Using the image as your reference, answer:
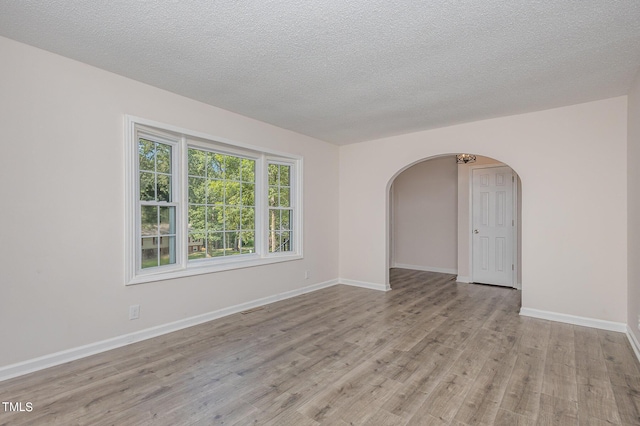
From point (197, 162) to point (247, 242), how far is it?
4.46 feet

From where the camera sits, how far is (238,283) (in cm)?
418

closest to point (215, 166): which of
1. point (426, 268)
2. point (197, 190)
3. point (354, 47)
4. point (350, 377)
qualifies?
point (197, 190)

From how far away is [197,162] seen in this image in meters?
3.93

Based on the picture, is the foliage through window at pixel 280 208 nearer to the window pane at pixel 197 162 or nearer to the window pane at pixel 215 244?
the window pane at pixel 215 244

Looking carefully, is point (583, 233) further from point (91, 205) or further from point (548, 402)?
point (91, 205)

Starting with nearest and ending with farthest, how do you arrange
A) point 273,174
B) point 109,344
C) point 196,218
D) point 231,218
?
1. point 109,344
2. point 196,218
3. point 231,218
4. point 273,174

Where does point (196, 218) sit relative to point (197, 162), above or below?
below

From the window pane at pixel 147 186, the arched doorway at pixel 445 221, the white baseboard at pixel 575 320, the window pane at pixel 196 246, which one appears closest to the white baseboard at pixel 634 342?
the white baseboard at pixel 575 320

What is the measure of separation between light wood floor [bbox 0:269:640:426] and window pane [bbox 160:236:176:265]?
0.82 meters

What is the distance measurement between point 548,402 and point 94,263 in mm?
3896

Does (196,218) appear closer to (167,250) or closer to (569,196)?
(167,250)

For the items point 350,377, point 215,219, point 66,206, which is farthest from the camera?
point 215,219

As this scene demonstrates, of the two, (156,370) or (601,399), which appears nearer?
(601,399)

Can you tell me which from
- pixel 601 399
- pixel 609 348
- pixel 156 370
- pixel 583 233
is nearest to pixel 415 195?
pixel 583 233
